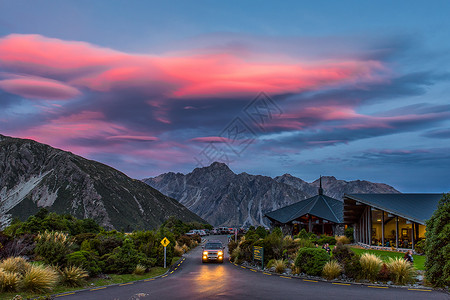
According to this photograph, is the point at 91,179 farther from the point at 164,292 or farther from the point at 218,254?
the point at 164,292

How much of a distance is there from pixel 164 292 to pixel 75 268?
18.3 ft

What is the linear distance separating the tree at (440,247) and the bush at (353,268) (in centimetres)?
402

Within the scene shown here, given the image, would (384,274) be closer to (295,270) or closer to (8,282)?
(295,270)

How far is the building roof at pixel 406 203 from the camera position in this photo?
125 ft

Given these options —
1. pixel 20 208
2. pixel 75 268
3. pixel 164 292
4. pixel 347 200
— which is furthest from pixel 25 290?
pixel 20 208

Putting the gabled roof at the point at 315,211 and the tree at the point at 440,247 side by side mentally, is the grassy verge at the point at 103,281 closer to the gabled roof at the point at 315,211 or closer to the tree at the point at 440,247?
the tree at the point at 440,247

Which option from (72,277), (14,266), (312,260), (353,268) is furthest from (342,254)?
(14,266)

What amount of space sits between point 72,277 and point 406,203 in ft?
115

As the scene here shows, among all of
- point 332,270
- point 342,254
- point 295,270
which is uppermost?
point 342,254

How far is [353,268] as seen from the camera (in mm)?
20891

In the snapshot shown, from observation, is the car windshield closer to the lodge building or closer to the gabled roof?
the lodge building

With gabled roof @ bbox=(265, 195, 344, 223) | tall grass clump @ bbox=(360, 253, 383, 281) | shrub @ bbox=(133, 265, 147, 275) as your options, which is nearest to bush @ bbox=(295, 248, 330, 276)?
tall grass clump @ bbox=(360, 253, 383, 281)

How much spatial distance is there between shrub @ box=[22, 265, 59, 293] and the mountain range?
9941cm

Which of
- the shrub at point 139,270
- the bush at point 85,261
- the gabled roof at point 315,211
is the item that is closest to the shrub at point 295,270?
the shrub at point 139,270
